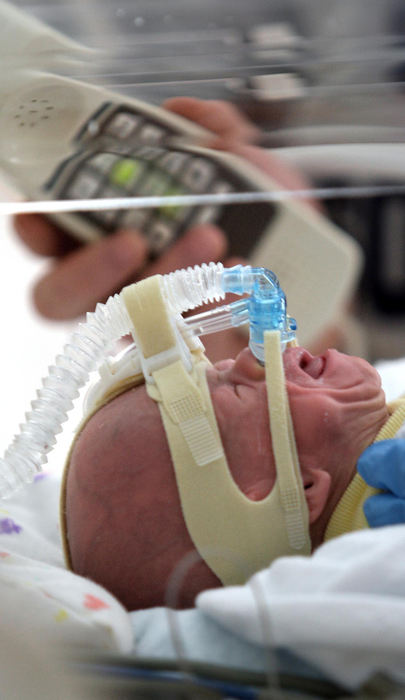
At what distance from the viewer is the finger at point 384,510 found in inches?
27.0

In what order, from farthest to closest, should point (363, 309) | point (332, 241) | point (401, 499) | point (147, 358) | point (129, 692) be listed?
point (363, 309)
point (332, 241)
point (147, 358)
point (401, 499)
point (129, 692)

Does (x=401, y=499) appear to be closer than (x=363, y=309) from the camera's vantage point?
Yes

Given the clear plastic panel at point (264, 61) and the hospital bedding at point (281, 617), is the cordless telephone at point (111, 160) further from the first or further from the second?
the hospital bedding at point (281, 617)

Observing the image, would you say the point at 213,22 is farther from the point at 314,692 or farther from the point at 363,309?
the point at 314,692

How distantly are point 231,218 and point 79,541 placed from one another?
0.49m

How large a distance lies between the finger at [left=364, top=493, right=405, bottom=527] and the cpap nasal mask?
0.22ft

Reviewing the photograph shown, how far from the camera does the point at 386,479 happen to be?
702mm

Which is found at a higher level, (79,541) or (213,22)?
(213,22)

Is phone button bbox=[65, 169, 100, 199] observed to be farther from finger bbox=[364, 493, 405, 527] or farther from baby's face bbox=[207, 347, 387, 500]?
finger bbox=[364, 493, 405, 527]

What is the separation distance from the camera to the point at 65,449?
2.83 ft

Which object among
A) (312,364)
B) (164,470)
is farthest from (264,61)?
(164,470)

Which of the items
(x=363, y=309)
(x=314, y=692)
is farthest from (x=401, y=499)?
(x=363, y=309)

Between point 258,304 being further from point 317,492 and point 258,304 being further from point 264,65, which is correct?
point 264,65

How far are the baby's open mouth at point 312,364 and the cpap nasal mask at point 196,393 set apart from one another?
4 centimetres
